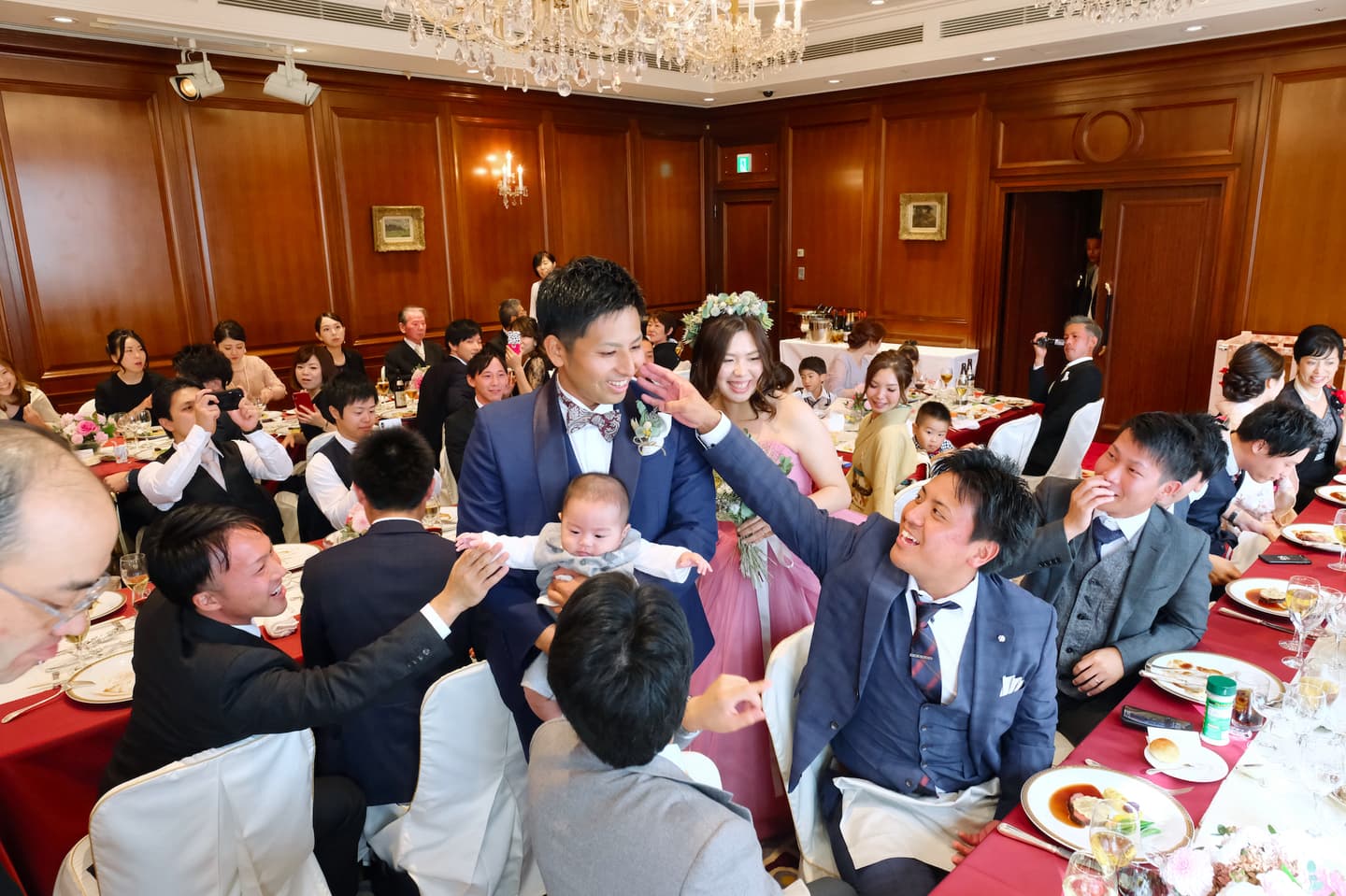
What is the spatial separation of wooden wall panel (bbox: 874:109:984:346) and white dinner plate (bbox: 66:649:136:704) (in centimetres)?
873

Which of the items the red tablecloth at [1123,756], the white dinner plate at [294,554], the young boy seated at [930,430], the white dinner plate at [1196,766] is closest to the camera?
the red tablecloth at [1123,756]

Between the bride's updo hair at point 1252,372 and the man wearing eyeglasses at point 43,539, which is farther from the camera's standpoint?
the bride's updo hair at point 1252,372

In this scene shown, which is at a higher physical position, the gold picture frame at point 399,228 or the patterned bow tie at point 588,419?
the gold picture frame at point 399,228

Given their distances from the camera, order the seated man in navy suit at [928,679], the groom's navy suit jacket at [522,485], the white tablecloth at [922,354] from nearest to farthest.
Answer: the seated man in navy suit at [928,679] → the groom's navy suit jacket at [522,485] → the white tablecloth at [922,354]

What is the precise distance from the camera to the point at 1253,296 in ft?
25.1

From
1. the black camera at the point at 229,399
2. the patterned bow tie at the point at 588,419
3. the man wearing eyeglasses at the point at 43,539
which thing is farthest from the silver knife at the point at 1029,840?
the black camera at the point at 229,399

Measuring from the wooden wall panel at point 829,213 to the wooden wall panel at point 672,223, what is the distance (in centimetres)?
139

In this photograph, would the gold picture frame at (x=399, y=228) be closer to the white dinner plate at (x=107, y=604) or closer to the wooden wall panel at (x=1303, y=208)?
the white dinner plate at (x=107, y=604)

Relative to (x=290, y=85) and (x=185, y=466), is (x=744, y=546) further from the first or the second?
(x=290, y=85)

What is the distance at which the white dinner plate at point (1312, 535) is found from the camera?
335 centimetres

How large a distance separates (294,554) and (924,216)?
8157 mm

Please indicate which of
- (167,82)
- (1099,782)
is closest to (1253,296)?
(1099,782)

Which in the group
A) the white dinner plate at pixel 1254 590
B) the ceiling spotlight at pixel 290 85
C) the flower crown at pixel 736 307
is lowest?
the white dinner plate at pixel 1254 590

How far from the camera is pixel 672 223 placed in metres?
11.2
